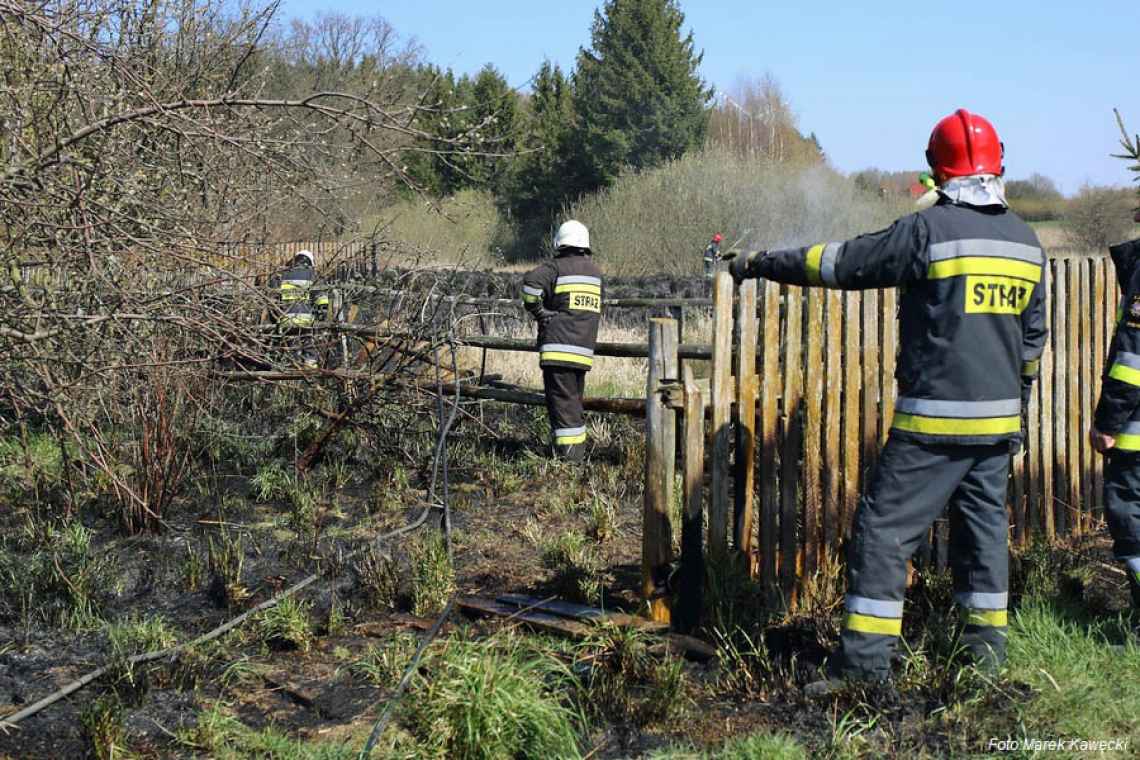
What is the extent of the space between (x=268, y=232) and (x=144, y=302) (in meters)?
3.75

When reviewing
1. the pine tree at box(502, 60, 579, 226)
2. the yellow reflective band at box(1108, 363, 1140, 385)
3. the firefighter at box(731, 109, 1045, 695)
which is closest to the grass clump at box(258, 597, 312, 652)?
the firefighter at box(731, 109, 1045, 695)

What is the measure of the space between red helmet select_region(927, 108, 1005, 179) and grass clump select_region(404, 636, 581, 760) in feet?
7.29

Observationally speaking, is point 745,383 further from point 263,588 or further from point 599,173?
point 599,173

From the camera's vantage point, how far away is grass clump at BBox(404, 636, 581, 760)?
3.15 metres

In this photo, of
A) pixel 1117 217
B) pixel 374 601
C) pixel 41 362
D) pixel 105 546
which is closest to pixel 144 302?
pixel 41 362

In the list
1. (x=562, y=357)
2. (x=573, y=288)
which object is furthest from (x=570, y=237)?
(x=562, y=357)

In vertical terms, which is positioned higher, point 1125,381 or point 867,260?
point 867,260

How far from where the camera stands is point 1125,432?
422 centimetres

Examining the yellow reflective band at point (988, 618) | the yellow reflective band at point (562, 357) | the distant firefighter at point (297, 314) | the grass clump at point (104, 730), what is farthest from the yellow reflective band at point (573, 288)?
the grass clump at point (104, 730)

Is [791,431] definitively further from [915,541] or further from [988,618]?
[988,618]

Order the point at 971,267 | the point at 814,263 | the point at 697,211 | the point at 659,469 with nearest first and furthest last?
the point at 971,267 < the point at 814,263 < the point at 659,469 < the point at 697,211

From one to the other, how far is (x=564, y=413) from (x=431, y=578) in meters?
2.95

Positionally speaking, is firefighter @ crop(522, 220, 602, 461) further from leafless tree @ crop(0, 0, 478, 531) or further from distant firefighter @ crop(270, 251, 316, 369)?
leafless tree @ crop(0, 0, 478, 531)

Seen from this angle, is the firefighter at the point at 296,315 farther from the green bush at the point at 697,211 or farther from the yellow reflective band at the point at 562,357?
the green bush at the point at 697,211
